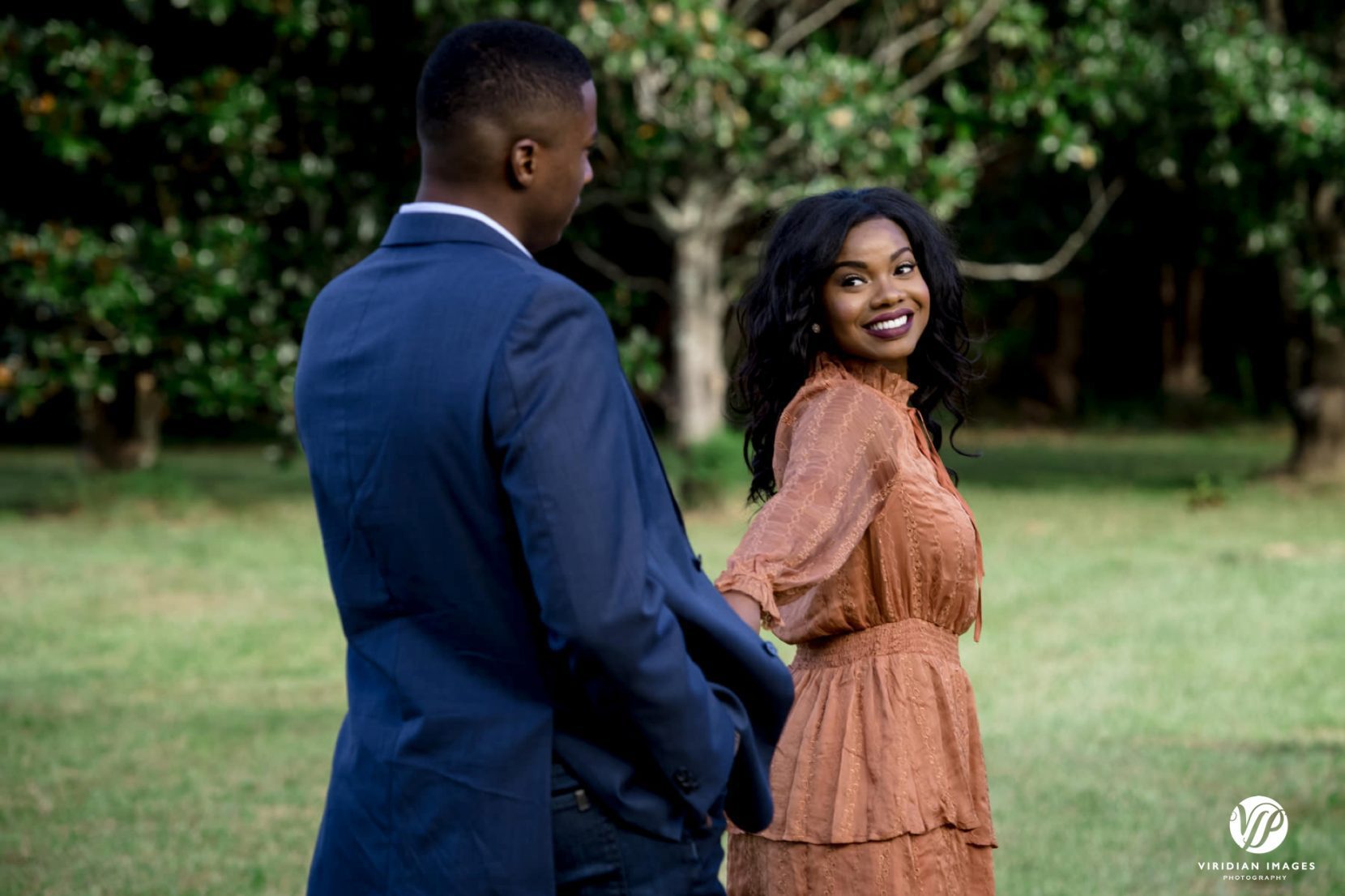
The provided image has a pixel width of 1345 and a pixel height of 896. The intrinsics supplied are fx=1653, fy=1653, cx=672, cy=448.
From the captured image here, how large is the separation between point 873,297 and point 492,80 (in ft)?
3.62

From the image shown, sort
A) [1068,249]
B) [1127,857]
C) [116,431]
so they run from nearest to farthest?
[1127,857], [1068,249], [116,431]

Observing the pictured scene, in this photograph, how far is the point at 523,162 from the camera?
220 centimetres

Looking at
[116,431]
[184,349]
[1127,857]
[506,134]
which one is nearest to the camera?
[506,134]

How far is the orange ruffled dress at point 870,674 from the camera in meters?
2.85

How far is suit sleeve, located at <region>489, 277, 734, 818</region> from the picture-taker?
2.01 meters

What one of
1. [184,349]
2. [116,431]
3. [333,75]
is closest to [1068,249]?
[333,75]

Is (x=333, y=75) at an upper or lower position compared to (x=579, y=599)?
upper

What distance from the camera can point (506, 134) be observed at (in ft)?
7.17

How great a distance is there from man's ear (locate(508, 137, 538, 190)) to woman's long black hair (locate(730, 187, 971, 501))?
3.21 ft

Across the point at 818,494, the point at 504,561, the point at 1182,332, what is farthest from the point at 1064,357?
the point at 504,561

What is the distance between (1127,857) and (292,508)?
11.6m

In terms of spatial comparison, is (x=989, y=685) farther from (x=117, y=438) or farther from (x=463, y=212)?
(x=117, y=438)

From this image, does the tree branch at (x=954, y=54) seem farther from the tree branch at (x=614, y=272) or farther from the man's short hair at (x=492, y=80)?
the man's short hair at (x=492, y=80)

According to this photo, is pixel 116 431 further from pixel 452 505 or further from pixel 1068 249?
pixel 452 505
